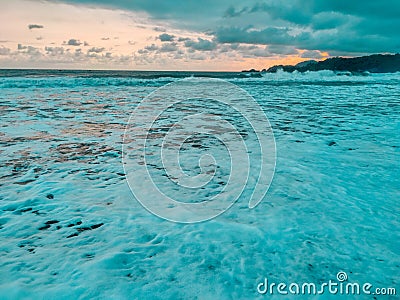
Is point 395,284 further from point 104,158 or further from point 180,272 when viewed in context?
point 104,158

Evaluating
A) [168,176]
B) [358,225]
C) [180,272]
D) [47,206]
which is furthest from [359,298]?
[47,206]

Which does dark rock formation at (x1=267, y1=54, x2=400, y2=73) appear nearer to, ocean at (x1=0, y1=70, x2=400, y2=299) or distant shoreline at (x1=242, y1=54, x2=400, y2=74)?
distant shoreline at (x1=242, y1=54, x2=400, y2=74)

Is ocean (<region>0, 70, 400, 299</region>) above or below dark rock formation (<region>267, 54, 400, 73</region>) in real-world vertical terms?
below

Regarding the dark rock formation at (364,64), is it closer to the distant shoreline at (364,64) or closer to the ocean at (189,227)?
the distant shoreline at (364,64)

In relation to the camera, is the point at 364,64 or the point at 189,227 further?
the point at 364,64

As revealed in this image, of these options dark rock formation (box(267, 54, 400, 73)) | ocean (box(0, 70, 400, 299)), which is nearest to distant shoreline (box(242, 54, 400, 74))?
dark rock formation (box(267, 54, 400, 73))

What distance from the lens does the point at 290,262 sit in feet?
8.84

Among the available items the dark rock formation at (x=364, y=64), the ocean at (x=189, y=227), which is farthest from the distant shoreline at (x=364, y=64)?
the ocean at (x=189, y=227)

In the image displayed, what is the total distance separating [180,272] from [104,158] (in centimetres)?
367

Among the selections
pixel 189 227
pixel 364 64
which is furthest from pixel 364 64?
pixel 189 227

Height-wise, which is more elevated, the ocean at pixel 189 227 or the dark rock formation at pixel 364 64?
the dark rock formation at pixel 364 64

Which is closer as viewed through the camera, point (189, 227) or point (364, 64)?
point (189, 227)

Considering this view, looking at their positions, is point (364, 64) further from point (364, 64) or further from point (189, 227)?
point (189, 227)

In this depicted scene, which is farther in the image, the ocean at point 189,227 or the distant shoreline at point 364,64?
the distant shoreline at point 364,64
